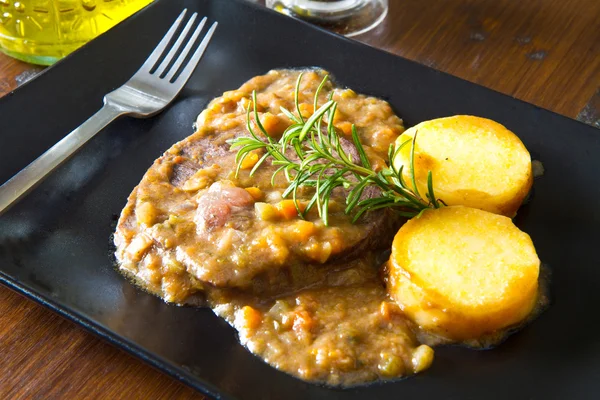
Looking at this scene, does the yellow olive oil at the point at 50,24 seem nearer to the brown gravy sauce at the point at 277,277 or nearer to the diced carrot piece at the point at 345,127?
the brown gravy sauce at the point at 277,277

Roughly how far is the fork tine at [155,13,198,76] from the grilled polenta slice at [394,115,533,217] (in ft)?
3.65

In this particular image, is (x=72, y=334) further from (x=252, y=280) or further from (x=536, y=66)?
(x=536, y=66)

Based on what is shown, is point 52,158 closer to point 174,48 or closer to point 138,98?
point 138,98

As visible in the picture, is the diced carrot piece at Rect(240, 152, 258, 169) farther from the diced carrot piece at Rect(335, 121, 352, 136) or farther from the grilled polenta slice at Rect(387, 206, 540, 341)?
the grilled polenta slice at Rect(387, 206, 540, 341)

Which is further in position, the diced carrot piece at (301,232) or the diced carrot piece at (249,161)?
the diced carrot piece at (249,161)

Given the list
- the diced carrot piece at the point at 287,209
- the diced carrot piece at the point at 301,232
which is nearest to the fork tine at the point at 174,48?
the diced carrot piece at the point at 287,209

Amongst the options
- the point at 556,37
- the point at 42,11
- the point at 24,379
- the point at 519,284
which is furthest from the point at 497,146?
the point at 42,11

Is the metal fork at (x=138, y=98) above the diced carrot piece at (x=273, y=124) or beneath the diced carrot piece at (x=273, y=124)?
beneath

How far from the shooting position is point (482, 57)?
12.3 ft

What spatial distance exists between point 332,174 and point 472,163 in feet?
1.64

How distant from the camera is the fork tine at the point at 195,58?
10.5 feet

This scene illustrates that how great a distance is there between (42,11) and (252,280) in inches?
74.8

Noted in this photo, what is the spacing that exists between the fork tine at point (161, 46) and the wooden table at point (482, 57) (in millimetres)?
722

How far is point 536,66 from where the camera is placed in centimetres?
370
